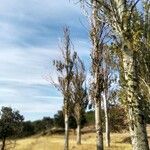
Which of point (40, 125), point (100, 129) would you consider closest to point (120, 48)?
point (100, 129)

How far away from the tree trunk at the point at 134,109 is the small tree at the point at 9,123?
37.7m

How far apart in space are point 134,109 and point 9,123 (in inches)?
1599

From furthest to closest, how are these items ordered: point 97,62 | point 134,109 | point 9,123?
point 9,123, point 97,62, point 134,109

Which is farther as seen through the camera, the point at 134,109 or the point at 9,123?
the point at 9,123

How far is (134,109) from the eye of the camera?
512 inches

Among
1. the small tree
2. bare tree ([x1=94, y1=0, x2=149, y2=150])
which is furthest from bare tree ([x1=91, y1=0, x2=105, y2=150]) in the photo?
the small tree

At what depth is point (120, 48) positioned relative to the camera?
46.9 feet

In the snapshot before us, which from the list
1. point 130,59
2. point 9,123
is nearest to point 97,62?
point 130,59

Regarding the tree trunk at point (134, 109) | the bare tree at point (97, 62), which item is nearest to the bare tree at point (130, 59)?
the tree trunk at point (134, 109)

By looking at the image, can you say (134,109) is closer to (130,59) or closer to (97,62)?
(130,59)

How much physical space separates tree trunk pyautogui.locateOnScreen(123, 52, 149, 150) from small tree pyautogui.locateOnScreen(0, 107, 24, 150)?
37688mm

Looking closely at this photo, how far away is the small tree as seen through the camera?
165 feet

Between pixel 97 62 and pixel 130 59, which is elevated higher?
pixel 97 62

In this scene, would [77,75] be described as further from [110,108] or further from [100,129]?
[100,129]
